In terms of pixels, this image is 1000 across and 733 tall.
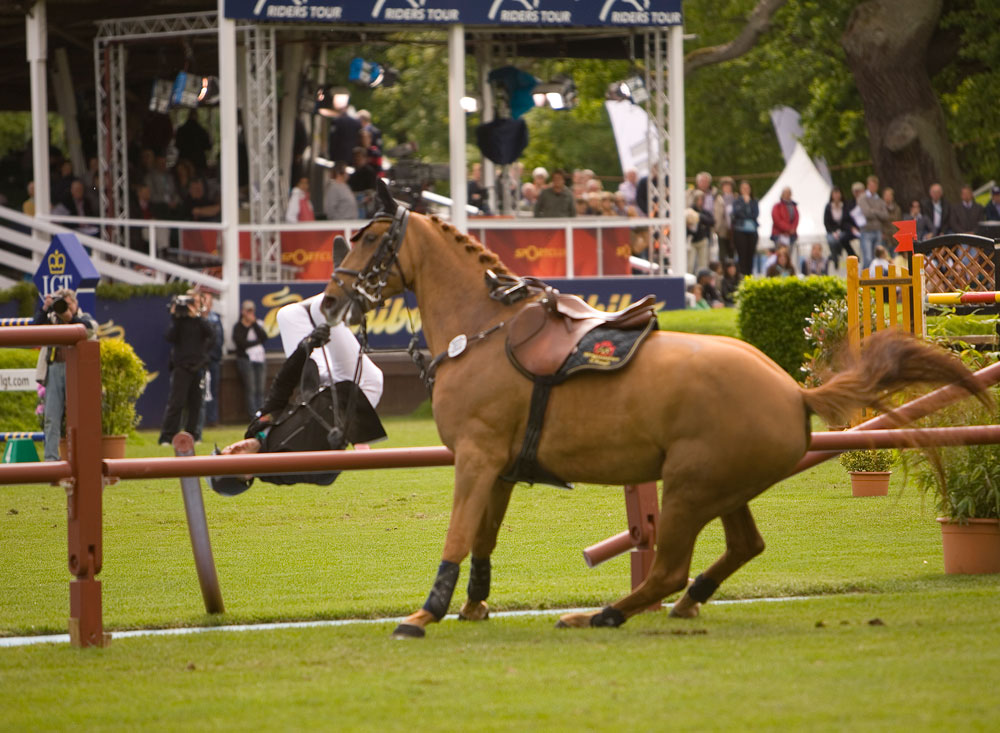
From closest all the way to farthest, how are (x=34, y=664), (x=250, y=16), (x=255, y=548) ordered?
(x=34, y=664) → (x=255, y=548) → (x=250, y=16)

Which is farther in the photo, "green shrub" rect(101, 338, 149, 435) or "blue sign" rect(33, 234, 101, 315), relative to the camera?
"blue sign" rect(33, 234, 101, 315)

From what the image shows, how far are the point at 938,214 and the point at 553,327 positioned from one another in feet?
79.9

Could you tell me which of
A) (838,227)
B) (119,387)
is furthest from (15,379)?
(838,227)

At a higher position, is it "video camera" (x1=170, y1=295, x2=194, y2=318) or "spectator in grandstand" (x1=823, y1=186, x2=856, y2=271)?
"spectator in grandstand" (x1=823, y1=186, x2=856, y2=271)

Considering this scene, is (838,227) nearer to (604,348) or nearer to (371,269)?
(371,269)

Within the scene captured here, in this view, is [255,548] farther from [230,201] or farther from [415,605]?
[230,201]

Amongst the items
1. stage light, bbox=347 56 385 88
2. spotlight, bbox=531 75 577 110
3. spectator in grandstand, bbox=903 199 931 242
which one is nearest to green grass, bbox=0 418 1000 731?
stage light, bbox=347 56 385 88

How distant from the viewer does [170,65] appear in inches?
1155

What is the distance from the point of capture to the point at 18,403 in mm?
20516

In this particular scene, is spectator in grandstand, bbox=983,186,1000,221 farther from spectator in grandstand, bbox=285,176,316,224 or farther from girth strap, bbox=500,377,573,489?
girth strap, bbox=500,377,573,489

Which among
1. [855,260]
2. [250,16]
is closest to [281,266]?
[250,16]

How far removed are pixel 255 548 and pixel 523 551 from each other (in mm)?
2000

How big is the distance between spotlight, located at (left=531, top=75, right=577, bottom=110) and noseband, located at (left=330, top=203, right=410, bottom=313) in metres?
20.8

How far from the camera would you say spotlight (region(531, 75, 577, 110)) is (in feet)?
→ 91.9
